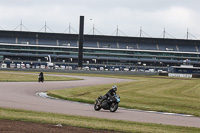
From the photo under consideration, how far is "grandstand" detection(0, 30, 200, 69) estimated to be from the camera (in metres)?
156

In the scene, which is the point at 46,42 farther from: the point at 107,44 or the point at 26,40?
the point at 107,44

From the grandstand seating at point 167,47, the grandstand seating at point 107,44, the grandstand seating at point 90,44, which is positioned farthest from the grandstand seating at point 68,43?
the grandstand seating at point 167,47

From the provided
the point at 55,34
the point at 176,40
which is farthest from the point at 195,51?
the point at 55,34

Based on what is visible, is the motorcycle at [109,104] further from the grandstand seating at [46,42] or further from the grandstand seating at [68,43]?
the grandstand seating at [46,42]

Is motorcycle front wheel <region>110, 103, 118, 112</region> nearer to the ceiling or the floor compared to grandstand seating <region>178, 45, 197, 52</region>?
nearer to the floor

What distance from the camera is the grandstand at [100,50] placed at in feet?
510

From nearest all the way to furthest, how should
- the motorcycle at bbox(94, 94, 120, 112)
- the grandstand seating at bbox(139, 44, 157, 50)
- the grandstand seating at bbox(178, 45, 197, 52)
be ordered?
1. the motorcycle at bbox(94, 94, 120, 112)
2. the grandstand seating at bbox(139, 44, 157, 50)
3. the grandstand seating at bbox(178, 45, 197, 52)

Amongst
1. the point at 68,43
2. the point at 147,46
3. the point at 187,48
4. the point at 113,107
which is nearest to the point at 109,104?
the point at 113,107

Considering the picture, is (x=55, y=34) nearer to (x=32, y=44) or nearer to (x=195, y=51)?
(x=32, y=44)

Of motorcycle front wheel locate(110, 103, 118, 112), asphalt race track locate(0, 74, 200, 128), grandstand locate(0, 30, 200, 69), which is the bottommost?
asphalt race track locate(0, 74, 200, 128)

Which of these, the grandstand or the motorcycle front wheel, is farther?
the grandstand

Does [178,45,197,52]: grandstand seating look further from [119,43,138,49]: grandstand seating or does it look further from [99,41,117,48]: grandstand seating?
[99,41,117,48]: grandstand seating

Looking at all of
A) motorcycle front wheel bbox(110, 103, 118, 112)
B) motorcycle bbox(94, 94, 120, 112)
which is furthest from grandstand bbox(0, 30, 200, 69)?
motorcycle front wheel bbox(110, 103, 118, 112)

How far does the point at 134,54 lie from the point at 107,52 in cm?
1184
